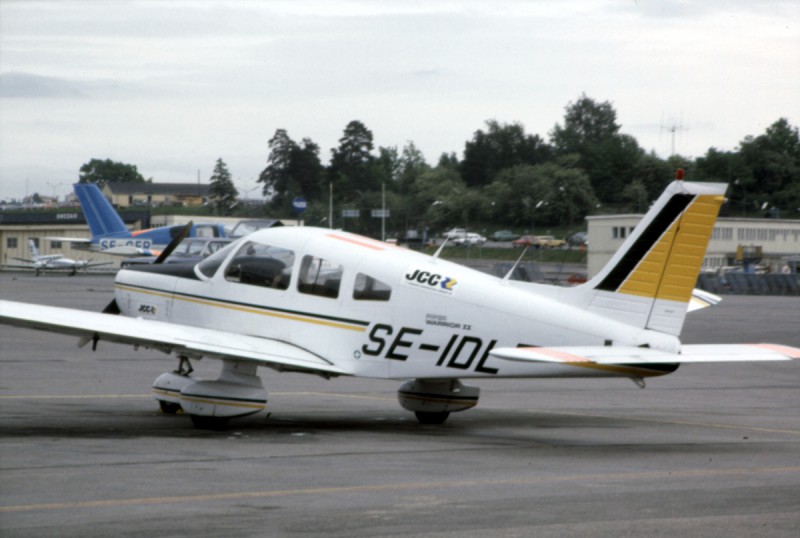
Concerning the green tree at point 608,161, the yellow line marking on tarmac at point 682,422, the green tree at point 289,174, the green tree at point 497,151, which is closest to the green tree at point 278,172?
the green tree at point 289,174

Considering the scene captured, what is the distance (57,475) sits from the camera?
9.77m

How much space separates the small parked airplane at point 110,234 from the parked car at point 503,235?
18383 mm

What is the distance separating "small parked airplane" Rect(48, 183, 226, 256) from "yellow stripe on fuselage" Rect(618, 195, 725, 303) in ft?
175

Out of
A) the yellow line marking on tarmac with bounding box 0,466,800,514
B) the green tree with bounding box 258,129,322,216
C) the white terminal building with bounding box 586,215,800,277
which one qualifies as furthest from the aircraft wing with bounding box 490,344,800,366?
the white terminal building with bounding box 586,215,800,277

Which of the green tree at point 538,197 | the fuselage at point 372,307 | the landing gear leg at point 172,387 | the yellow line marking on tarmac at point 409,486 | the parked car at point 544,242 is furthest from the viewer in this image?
the parked car at point 544,242

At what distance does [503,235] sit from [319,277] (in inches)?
2160

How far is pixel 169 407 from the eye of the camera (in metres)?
14.5

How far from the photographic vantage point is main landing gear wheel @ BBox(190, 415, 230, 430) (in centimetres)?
1320

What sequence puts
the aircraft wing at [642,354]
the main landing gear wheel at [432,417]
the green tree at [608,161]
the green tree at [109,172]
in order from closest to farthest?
the aircraft wing at [642,354] < the main landing gear wheel at [432,417] < the green tree at [608,161] < the green tree at [109,172]

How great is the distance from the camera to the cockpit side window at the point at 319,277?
13664mm

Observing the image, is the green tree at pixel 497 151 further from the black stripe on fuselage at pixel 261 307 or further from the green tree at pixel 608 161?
the black stripe on fuselage at pixel 261 307

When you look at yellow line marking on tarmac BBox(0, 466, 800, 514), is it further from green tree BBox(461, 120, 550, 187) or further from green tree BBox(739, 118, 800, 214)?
green tree BBox(739, 118, 800, 214)

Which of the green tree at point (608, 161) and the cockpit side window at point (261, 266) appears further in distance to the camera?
the green tree at point (608, 161)

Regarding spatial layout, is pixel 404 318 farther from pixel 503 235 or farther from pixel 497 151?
pixel 497 151
